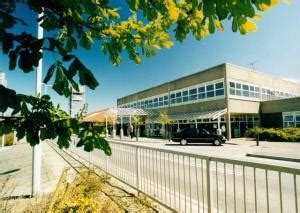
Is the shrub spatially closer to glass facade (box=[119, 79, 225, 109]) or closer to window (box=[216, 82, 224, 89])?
glass facade (box=[119, 79, 225, 109])

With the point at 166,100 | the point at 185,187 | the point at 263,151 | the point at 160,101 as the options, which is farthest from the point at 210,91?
the point at 185,187

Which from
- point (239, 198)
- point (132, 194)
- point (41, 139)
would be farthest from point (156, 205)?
point (41, 139)

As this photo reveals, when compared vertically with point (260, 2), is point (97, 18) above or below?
above

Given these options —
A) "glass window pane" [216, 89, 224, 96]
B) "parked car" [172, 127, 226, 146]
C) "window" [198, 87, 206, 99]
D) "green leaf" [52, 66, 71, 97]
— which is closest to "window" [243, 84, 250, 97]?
"glass window pane" [216, 89, 224, 96]

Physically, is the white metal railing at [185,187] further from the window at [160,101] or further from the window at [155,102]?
the window at [155,102]

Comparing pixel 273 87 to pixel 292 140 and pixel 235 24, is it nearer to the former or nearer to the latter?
pixel 292 140

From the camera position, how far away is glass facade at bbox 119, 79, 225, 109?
94.1 feet

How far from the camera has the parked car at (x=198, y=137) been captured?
21.5 m

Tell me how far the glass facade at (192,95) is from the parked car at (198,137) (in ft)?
25.2

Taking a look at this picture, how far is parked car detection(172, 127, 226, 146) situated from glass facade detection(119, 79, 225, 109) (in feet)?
25.2

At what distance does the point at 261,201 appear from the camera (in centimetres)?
574

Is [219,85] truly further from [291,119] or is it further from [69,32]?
[69,32]

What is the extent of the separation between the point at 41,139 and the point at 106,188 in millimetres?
4682

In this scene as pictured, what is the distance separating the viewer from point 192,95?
32312mm
